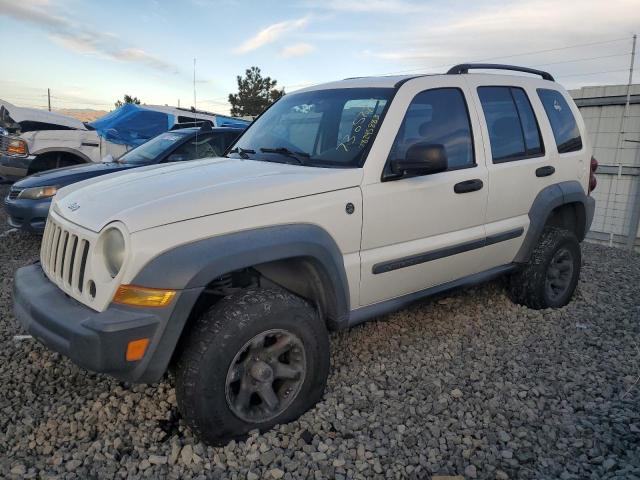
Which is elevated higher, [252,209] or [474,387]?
[252,209]

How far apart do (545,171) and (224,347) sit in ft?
9.76

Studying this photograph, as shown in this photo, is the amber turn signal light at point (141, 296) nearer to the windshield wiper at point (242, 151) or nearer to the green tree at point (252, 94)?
the windshield wiper at point (242, 151)

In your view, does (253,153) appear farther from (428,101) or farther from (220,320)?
(220,320)

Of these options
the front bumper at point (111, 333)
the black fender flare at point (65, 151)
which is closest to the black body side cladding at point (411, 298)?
the front bumper at point (111, 333)

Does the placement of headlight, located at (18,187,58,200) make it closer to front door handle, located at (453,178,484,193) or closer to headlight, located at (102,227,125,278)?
headlight, located at (102,227,125,278)

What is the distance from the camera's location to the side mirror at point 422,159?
9.32 ft

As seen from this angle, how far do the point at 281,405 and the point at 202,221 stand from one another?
108cm

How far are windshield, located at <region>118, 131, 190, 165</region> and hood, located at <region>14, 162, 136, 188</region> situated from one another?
0.20m

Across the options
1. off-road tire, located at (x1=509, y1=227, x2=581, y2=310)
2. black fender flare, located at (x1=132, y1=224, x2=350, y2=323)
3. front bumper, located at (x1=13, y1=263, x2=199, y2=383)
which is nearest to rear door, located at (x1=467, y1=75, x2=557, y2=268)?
off-road tire, located at (x1=509, y1=227, x2=581, y2=310)

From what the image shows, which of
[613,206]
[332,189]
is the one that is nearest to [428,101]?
[332,189]

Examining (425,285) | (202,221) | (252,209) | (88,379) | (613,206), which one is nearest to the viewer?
(202,221)

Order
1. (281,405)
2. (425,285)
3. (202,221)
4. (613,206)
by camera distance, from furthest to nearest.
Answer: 1. (613,206)
2. (425,285)
3. (281,405)
4. (202,221)

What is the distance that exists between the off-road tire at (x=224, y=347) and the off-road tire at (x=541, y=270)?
2.33 m

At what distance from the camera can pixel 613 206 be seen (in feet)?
33.3
